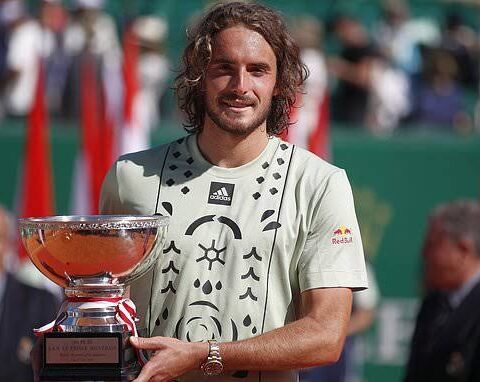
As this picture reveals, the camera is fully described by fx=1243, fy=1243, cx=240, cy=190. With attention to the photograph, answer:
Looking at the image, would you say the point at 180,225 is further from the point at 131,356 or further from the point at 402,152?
the point at 402,152

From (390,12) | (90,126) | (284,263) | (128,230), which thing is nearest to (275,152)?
(284,263)

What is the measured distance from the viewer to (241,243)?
396 cm

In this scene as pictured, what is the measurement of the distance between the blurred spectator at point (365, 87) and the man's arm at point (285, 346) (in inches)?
364

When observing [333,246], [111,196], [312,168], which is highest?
[312,168]

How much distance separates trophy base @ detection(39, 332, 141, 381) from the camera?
3.65 m

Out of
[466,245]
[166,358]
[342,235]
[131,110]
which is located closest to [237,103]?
[342,235]

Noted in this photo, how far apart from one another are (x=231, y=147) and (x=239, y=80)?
26 cm

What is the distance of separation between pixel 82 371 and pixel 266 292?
2.14 feet

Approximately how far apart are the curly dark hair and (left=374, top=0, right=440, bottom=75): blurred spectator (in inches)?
369

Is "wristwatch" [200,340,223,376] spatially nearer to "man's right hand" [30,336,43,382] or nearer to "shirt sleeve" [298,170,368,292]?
"shirt sleeve" [298,170,368,292]

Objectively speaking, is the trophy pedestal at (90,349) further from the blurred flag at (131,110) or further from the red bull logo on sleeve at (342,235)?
the blurred flag at (131,110)

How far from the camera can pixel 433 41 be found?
46.5 feet

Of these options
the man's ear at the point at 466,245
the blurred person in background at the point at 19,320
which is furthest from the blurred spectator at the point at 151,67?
the man's ear at the point at 466,245

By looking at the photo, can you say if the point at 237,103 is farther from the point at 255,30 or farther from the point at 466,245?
the point at 466,245
